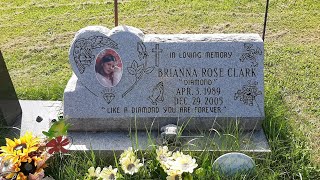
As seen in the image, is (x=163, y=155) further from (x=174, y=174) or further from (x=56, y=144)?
(x=56, y=144)

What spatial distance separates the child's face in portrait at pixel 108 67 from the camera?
4586 millimetres

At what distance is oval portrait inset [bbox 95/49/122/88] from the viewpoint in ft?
15.0

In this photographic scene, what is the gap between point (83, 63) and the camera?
461cm

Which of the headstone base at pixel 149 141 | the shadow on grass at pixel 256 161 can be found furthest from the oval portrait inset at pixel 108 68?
the shadow on grass at pixel 256 161

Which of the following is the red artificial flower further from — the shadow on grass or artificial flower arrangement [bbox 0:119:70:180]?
the shadow on grass

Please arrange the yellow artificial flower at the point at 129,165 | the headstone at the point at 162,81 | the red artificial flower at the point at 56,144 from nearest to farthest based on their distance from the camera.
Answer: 1. the yellow artificial flower at the point at 129,165
2. the red artificial flower at the point at 56,144
3. the headstone at the point at 162,81

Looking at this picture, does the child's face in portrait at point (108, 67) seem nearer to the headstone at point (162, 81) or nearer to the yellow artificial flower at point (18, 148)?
the headstone at point (162, 81)

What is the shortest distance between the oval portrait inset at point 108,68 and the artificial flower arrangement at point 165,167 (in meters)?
1.10

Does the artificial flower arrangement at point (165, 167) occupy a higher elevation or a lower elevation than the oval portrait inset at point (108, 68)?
lower

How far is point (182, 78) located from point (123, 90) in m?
0.54

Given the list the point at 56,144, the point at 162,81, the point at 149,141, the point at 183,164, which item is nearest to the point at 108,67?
the point at 162,81

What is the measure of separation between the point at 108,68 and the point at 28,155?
1.20 meters

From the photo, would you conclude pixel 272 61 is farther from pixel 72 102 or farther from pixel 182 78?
pixel 72 102

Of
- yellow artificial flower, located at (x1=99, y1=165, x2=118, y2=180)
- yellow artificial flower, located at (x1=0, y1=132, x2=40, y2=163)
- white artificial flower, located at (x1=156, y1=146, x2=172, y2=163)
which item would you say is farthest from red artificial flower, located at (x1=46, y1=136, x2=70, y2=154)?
white artificial flower, located at (x1=156, y1=146, x2=172, y2=163)
